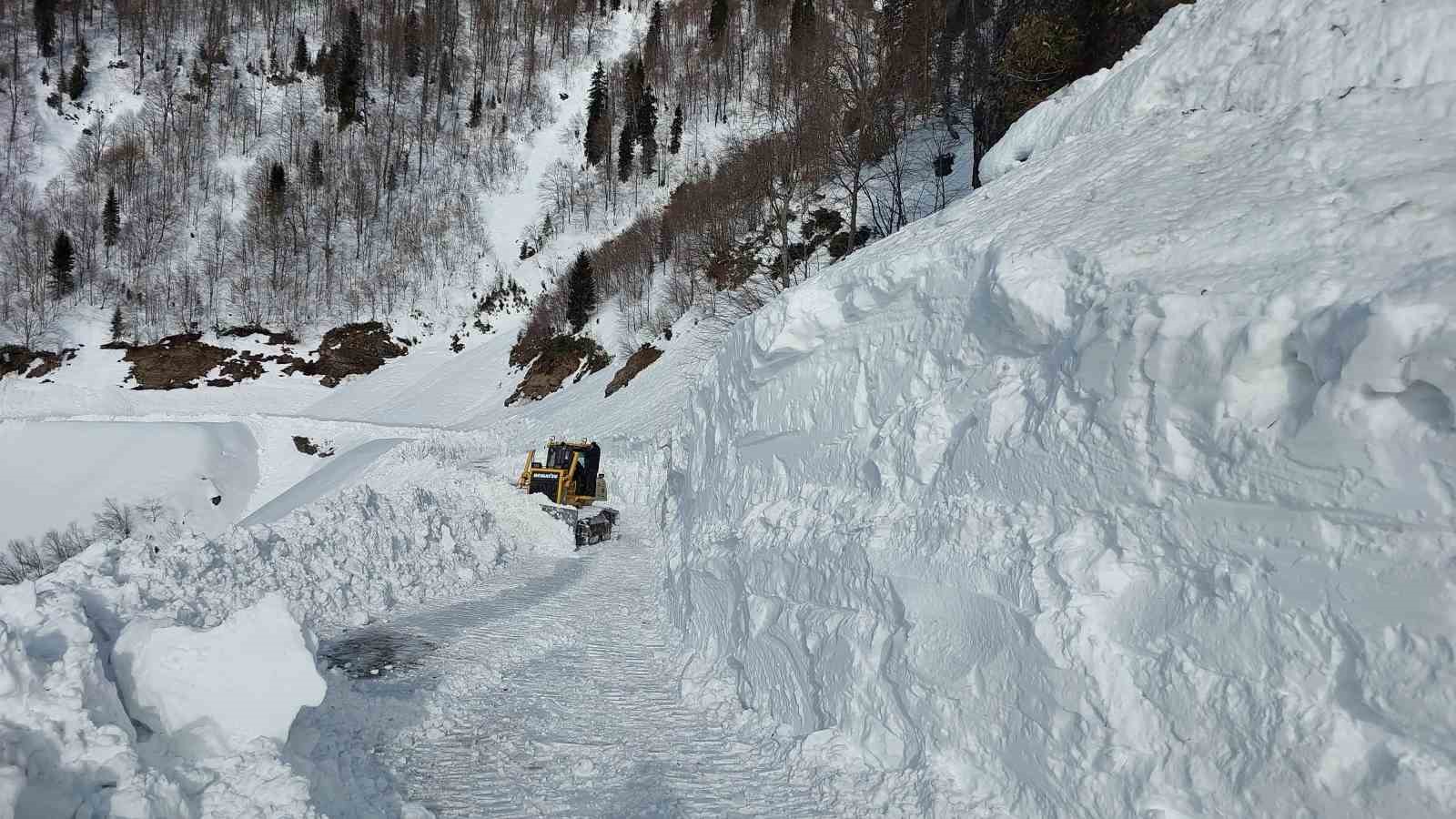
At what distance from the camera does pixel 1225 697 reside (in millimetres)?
3570

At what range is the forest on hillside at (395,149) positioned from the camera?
108 ft

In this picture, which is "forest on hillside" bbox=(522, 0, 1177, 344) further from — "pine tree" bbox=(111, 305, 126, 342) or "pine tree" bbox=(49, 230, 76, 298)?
"pine tree" bbox=(49, 230, 76, 298)

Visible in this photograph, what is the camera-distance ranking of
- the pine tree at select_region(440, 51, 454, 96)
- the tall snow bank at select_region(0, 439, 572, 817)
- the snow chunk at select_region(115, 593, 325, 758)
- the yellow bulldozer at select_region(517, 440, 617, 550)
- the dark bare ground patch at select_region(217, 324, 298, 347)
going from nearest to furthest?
the tall snow bank at select_region(0, 439, 572, 817), the snow chunk at select_region(115, 593, 325, 758), the yellow bulldozer at select_region(517, 440, 617, 550), the dark bare ground patch at select_region(217, 324, 298, 347), the pine tree at select_region(440, 51, 454, 96)

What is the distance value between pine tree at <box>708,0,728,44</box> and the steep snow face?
74.8 metres

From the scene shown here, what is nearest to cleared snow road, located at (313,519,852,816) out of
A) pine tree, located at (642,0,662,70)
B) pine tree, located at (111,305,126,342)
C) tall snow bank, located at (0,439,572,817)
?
tall snow bank, located at (0,439,572,817)

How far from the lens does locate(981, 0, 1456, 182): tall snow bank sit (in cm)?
532

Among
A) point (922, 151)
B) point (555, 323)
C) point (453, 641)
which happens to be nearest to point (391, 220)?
point (555, 323)

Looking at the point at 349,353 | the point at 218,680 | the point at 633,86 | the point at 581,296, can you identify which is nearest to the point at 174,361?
the point at 349,353

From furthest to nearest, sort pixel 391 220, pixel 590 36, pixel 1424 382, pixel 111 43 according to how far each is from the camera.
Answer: pixel 590 36
pixel 111 43
pixel 391 220
pixel 1424 382

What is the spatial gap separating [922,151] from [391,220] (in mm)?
46339

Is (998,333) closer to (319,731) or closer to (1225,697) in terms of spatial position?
(1225,697)

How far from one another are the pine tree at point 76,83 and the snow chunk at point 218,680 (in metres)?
80.1

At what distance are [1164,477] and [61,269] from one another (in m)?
68.5

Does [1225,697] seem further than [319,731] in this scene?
No
